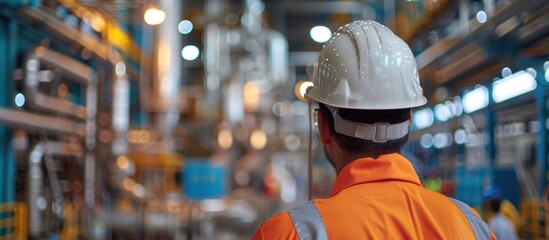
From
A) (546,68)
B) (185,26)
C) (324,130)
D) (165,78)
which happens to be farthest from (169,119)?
(324,130)

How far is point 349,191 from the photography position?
1597 millimetres

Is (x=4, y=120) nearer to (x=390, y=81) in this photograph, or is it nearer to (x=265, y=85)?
(x=390, y=81)

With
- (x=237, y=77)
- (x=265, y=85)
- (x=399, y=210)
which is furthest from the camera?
(x=265, y=85)

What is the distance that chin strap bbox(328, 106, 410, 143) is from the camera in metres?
1.72

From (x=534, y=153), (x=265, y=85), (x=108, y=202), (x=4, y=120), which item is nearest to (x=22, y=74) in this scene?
(x=4, y=120)

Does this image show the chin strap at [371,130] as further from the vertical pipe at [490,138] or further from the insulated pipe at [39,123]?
the vertical pipe at [490,138]

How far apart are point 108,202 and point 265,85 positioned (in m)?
8.08

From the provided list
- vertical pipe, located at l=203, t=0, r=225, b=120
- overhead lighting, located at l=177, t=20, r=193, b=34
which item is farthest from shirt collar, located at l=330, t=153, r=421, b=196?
overhead lighting, located at l=177, t=20, r=193, b=34

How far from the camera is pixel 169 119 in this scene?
9.32 m

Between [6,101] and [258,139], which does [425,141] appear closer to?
[258,139]

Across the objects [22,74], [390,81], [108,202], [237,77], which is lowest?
[108,202]

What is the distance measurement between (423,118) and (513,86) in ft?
16.0

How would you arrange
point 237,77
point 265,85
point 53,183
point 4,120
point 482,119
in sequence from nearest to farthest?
1. point 4,120
2. point 53,183
3. point 482,119
4. point 237,77
5. point 265,85

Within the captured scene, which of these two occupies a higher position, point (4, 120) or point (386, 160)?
point (4, 120)
